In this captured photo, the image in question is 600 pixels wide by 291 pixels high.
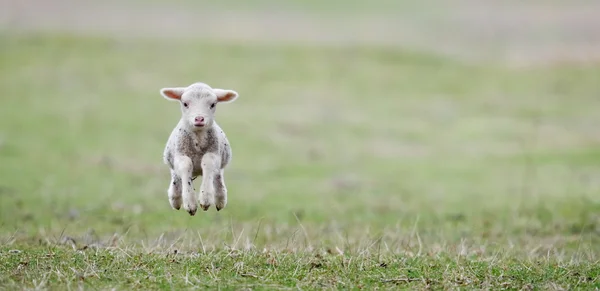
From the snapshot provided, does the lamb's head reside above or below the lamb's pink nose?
above

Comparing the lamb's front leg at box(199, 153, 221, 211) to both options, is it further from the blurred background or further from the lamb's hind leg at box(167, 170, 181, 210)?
the blurred background

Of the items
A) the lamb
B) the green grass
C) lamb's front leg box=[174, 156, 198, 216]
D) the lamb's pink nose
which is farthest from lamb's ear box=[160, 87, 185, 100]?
the green grass

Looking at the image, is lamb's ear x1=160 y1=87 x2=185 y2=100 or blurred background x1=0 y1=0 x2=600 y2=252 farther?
blurred background x1=0 y1=0 x2=600 y2=252

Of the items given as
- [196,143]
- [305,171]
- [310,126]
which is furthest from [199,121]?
[310,126]

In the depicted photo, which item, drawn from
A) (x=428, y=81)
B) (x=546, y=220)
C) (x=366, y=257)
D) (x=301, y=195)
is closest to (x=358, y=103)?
(x=428, y=81)

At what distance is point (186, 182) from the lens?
800 cm

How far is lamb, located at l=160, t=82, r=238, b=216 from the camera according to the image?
8008 millimetres

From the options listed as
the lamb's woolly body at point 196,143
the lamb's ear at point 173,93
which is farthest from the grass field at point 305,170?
the lamb's ear at point 173,93

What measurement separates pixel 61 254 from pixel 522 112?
129ft

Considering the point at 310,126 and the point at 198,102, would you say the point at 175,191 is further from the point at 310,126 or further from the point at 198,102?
the point at 310,126

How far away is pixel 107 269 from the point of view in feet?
29.6

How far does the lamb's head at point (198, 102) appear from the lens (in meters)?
8.04

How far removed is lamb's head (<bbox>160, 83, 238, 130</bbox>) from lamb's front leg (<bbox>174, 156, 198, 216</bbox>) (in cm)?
35

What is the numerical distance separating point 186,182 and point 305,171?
24.4 metres
